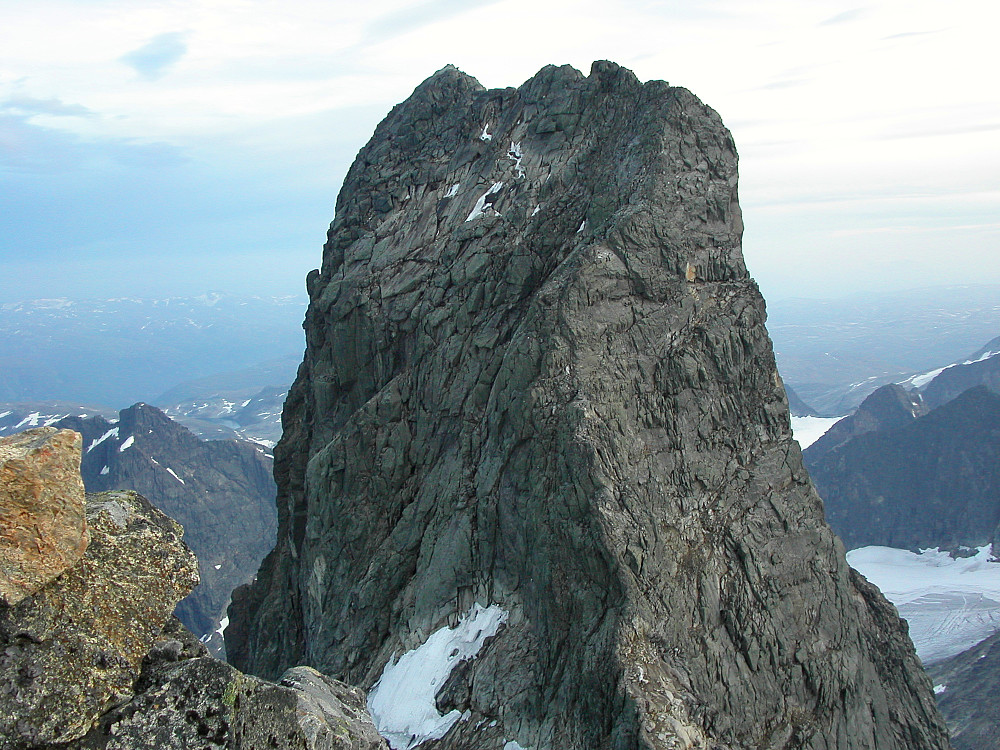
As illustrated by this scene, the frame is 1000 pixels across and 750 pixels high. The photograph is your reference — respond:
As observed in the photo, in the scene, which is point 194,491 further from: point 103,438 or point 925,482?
point 925,482

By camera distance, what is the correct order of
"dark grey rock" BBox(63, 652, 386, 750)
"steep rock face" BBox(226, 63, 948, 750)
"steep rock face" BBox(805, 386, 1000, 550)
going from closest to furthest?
"dark grey rock" BBox(63, 652, 386, 750)
"steep rock face" BBox(226, 63, 948, 750)
"steep rock face" BBox(805, 386, 1000, 550)

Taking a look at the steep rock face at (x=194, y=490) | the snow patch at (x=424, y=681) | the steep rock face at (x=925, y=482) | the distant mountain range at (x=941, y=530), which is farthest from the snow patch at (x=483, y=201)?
the steep rock face at (x=925, y=482)

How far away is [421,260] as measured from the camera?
42.2 meters

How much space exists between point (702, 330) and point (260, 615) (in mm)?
36084

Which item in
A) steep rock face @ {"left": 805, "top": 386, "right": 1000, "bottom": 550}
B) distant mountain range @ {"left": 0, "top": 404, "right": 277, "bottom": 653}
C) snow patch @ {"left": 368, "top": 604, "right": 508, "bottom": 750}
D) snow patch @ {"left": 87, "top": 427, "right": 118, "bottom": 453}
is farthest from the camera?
snow patch @ {"left": 87, "top": 427, "right": 118, "bottom": 453}

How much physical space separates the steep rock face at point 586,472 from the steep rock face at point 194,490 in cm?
13771

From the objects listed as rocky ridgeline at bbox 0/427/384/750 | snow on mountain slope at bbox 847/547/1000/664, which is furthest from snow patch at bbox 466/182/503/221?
snow on mountain slope at bbox 847/547/1000/664

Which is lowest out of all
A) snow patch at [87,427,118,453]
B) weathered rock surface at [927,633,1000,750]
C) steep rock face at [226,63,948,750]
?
weathered rock surface at [927,633,1000,750]

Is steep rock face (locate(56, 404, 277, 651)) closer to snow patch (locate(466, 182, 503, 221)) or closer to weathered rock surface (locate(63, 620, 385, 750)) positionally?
snow patch (locate(466, 182, 503, 221))

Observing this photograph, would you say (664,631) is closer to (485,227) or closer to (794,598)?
(794,598)

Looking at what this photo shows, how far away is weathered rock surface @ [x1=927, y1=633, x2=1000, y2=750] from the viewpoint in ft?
258

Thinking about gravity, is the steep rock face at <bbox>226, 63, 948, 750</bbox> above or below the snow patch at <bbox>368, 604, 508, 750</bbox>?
above

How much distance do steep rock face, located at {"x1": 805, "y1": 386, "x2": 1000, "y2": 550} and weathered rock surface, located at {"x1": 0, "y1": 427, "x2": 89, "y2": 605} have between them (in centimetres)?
16978

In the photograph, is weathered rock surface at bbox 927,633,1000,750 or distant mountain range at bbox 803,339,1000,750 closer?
weathered rock surface at bbox 927,633,1000,750
